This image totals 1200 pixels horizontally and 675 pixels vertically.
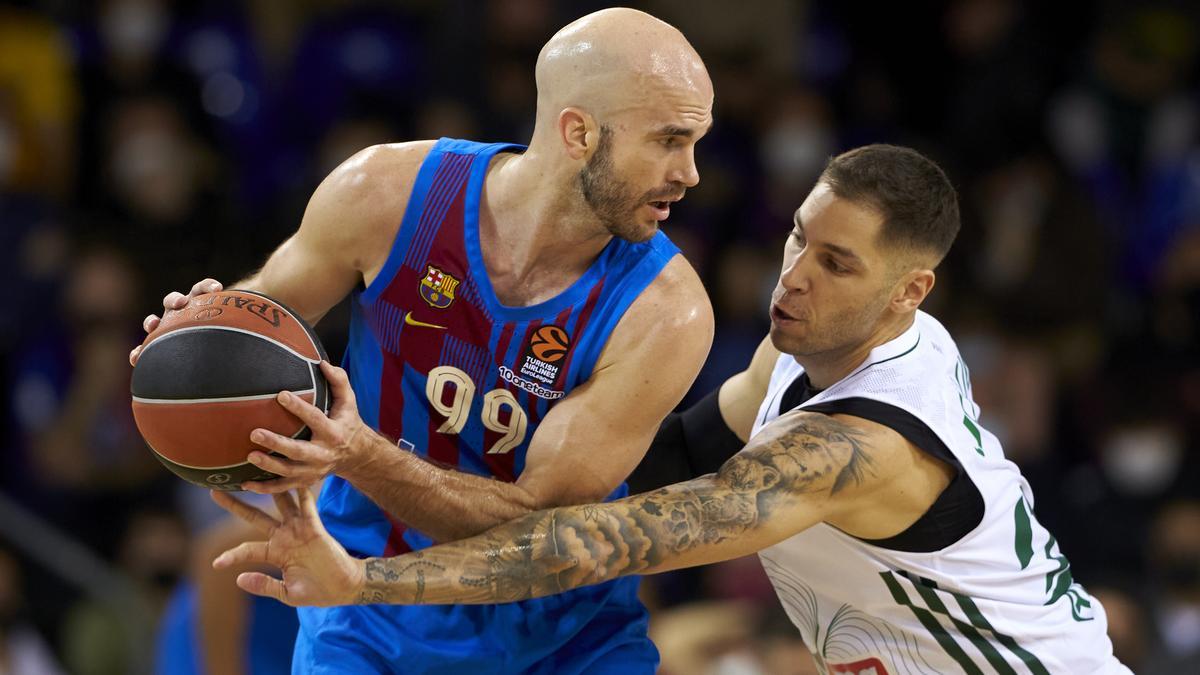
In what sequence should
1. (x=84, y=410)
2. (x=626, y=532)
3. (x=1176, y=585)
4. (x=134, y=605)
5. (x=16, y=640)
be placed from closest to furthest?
(x=626, y=532), (x=1176, y=585), (x=16, y=640), (x=134, y=605), (x=84, y=410)

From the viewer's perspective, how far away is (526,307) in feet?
14.4

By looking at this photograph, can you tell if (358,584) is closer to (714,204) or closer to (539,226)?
(539,226)

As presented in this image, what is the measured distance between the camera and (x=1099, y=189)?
10.1 meters

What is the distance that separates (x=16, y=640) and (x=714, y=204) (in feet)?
15.7

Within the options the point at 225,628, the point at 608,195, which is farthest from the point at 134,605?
the point at 608,195

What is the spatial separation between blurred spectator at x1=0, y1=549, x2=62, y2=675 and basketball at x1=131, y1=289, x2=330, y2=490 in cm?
489

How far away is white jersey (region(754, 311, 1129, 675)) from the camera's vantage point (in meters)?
4.46

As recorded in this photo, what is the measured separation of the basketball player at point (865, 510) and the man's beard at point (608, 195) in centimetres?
55

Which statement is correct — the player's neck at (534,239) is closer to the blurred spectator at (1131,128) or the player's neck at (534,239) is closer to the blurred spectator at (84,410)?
the blurred spectator at (84,410)

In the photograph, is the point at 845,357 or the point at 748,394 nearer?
the point at 845,357

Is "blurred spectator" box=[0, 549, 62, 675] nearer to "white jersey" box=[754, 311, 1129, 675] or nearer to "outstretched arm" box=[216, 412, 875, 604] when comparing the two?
"white jersey" box=[754, 311, 1129, 675]

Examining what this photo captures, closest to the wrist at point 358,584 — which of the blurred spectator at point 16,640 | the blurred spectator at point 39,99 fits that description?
the blurred spectator at point 16,640

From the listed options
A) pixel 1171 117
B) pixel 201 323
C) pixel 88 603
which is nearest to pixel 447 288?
pixel 201 323

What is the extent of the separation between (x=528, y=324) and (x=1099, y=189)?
263 inches
